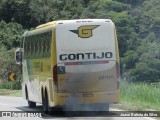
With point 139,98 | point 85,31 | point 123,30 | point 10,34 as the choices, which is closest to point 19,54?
point 139,98

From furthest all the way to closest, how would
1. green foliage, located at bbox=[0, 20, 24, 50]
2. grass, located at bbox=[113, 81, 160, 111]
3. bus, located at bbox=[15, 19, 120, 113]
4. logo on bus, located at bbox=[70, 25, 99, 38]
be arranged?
green foliage, located at bbox=[0, 20, 24, 50] < grass, located at bbox=[113, 81, 160, 111] < logo on bus, located at bbox=[70, 25, 99, 38] < bus, located at bbox=[15, 19, 120, 113]

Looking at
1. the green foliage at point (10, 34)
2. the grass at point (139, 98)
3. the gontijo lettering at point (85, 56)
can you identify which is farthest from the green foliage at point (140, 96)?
the green foliage at point (10, 34)

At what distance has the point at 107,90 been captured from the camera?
59.8ft

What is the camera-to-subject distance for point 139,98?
2364 centimetres

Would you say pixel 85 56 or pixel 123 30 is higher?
pixel 123 30

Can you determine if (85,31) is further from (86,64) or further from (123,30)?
(123,30)

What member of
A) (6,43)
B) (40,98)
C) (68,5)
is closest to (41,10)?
(68,5)

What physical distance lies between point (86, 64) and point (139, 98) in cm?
611

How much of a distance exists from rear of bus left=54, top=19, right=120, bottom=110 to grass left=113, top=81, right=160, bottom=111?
1.98 m

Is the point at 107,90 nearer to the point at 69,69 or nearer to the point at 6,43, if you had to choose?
the point at 69,69

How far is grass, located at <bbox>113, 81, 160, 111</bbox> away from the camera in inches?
796

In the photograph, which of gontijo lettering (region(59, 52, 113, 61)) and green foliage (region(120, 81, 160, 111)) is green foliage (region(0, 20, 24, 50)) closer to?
green foliage (region(120, 81, 160, 111))

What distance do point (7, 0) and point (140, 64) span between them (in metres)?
38.7

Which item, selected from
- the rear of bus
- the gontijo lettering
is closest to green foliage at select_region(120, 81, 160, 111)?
the rear of bus
